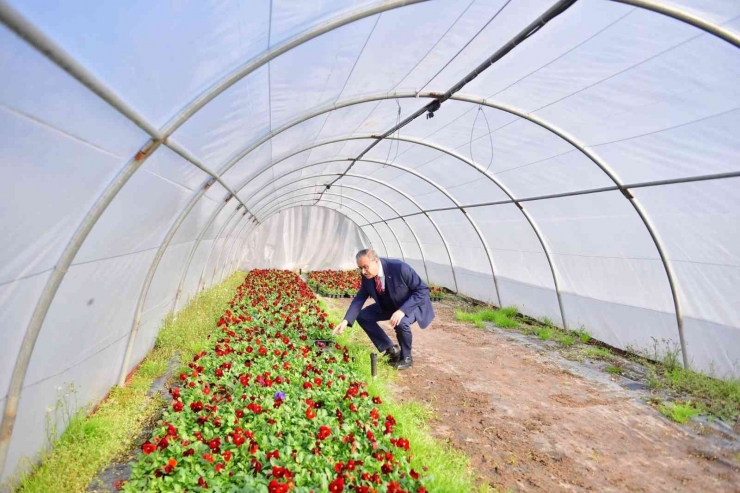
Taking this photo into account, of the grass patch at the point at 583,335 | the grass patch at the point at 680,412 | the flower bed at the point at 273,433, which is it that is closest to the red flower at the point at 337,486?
the flower bed at the point at 273,433

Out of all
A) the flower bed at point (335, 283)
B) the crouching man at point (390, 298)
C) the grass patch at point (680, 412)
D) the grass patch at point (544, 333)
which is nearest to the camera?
the grass patch at point (680, 412)

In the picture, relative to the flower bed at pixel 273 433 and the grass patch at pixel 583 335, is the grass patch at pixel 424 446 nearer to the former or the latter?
the flower bed at pixel 273 433

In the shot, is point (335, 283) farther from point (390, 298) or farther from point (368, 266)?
point (368, 266)

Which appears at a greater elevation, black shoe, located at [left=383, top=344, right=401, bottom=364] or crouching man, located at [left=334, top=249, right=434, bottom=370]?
crouching man, located at [left=334, top=249, right=434, bottom=370]

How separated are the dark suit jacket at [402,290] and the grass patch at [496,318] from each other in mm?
3518

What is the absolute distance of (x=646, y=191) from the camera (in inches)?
218

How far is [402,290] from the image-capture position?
17.5ft

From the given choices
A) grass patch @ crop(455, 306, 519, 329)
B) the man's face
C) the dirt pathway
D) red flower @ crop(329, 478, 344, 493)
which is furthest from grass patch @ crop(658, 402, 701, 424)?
grass patch @ crop(455, 306, 519, 329)

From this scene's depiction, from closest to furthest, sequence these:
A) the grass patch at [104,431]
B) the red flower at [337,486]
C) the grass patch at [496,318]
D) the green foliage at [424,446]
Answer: the red flower at [337,486], the grass patch at [104,431], the green foliage at [424,446], the grass patch at [496,318]

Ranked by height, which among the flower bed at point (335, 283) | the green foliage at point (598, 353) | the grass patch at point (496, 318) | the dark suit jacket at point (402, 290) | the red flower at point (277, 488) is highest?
the dark suit jacket at point (402, 290)

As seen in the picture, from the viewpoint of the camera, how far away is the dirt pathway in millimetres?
3375

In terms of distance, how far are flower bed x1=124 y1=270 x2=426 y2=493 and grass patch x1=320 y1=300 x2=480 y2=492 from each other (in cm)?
13

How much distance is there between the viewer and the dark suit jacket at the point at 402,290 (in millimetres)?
5234

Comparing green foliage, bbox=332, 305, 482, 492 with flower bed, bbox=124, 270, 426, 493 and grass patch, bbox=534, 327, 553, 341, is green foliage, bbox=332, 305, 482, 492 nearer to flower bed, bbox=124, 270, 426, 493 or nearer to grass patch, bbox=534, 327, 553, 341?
flower bed, bbox=124, 270, 426, 493
